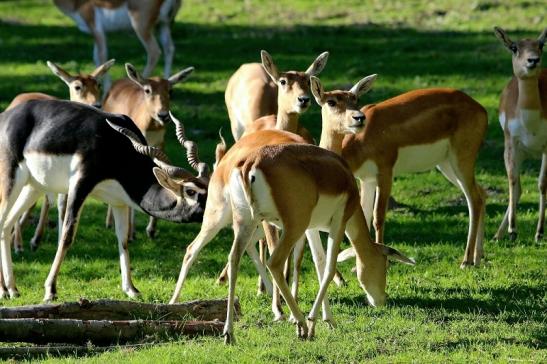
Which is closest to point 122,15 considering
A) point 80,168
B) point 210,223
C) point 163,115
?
point 163,115

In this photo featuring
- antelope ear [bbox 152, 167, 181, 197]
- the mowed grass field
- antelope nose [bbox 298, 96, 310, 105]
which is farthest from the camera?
antelope nose [bbox 298, 96, 310, 105]

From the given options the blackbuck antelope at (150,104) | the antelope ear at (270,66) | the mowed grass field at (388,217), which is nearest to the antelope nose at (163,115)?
the blackbuck antelope at (150,104)

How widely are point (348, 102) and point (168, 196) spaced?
168 centimetres

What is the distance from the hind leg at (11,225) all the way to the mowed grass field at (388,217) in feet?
0.77

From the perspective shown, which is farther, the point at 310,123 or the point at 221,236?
the point at 310,123

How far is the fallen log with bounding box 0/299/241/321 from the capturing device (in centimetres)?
816

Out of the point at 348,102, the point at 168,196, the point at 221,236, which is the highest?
the point at 348,102

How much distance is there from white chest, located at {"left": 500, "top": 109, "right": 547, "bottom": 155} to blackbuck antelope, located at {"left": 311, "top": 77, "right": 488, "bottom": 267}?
3.54ft

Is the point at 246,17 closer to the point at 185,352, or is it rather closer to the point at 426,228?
the point at 426,228

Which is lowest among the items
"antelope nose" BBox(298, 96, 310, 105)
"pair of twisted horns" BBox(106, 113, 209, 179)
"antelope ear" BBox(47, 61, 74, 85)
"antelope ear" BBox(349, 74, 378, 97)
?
"pair of twisted horns" BBox(106, 113, 209, 179)

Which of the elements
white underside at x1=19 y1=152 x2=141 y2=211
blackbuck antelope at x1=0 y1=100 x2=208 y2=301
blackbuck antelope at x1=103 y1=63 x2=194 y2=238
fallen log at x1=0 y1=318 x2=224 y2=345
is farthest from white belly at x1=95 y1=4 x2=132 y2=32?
fallen log at x1=0 y1=318 x2=224 y2=345

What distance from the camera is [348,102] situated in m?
9.66

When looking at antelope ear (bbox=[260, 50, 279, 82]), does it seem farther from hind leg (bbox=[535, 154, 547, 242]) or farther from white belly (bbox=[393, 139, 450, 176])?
hind leg (bbox=[535, 154, 547, 242])

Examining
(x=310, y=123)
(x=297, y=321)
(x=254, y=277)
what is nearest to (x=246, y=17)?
(x=310, y=123)
